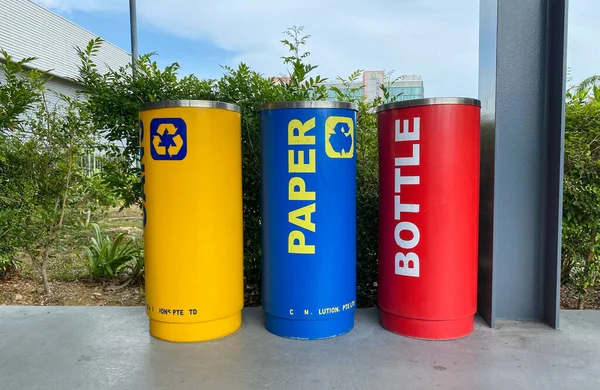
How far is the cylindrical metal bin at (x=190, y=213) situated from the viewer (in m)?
3.07

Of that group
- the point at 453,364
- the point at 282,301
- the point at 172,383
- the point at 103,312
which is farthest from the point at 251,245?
the point at 453,364

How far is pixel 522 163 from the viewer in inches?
137

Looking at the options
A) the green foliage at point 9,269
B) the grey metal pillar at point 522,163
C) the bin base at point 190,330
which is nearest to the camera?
the bin base at point 190,330

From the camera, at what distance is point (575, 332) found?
3.35m

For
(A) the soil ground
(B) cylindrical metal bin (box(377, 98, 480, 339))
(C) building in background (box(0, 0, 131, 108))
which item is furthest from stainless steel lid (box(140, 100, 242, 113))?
(C) building in background (box(0, 0, 131, 108))

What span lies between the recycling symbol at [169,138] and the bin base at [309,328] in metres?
1.35

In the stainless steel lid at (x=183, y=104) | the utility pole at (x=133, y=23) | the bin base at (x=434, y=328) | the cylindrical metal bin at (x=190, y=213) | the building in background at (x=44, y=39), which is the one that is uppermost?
the building in background at (x=44, y=39)

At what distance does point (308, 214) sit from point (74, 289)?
3335 mm

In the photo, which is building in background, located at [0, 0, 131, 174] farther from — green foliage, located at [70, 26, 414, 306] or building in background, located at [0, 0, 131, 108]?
green foliage, located at [70, 26, 414, 306]

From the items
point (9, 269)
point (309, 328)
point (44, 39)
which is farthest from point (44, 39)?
point (309, 328)

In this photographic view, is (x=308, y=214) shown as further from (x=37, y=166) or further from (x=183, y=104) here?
(x=37, y=166)

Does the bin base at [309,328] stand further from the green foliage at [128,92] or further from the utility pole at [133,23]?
the utility pole at [133,23]

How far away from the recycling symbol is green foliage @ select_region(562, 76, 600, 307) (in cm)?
307

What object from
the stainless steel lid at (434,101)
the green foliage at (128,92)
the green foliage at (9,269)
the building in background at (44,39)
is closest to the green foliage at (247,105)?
the green foliage at (128,92)
